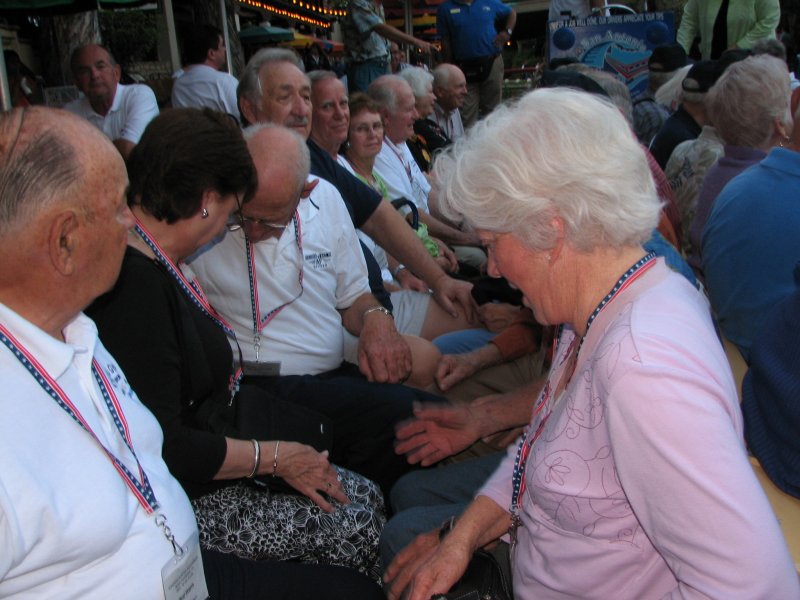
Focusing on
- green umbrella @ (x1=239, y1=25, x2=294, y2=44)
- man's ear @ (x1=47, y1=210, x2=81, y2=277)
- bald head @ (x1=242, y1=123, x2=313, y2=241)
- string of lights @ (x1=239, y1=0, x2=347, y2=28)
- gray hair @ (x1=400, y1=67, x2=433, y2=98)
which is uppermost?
man's ear @ (x1=47, y1=210, x2=81, y2=277)

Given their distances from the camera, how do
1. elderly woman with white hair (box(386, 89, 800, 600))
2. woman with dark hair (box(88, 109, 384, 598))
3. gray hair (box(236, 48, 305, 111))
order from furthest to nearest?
gray hair (box(236, 48, 305, 111)), woman with dark hair (box(88, 109, 384, 598)), elderly woman with white hair (box(386, 89, 800, 600))

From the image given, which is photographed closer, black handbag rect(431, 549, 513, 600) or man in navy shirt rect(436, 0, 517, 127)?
black handbag rect(431, 549, 513, 600)

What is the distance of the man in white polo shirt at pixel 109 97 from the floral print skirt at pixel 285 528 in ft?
12.4

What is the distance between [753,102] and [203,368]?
2.66 metres

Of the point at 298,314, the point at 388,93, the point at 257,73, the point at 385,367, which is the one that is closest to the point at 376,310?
the point at 385,367

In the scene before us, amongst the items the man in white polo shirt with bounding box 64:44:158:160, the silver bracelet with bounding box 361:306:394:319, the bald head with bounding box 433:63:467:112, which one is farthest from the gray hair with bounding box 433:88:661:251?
the bald head with bounding box 433:63:467:112

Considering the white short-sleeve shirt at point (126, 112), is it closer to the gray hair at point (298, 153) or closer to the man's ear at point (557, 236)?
the gray hair at point (298, 153)

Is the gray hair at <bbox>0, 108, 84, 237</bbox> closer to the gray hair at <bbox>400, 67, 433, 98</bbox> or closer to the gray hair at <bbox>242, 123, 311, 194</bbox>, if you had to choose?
the gray hair at <bbox>242, 123, 311, 194</bbox>

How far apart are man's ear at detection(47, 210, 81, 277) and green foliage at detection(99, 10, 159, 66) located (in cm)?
905

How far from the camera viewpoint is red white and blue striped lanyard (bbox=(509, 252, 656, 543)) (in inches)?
53.5

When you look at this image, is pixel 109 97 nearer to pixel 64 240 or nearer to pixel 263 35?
pixel 64 240

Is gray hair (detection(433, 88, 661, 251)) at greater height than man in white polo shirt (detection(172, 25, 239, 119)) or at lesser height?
greater

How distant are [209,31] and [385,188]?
2.91m

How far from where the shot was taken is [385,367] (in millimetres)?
2643
